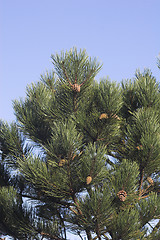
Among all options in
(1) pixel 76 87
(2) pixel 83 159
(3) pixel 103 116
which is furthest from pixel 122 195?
(1) pixel 76 87

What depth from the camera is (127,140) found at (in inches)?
167

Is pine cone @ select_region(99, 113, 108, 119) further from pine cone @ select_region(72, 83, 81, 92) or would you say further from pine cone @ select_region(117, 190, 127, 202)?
pine cone @ select_region(117, 190, 127, 202)

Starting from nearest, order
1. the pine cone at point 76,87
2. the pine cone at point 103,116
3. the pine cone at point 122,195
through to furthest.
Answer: the pine cone at point 122,195 < the pine cone at point 103,116 < the pine cone at point 76,87

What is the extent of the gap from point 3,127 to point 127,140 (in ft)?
5.14

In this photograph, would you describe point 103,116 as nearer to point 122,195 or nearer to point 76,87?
point 76,87

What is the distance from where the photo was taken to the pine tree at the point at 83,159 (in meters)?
3.73

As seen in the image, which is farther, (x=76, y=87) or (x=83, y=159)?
(x=76, y=87)

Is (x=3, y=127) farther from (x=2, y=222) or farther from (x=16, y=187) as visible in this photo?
(x=2, y=222)

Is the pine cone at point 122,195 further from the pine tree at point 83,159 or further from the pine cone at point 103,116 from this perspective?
the pine cone at point 103,116

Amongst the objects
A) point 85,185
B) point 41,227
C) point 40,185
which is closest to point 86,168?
point 85,185

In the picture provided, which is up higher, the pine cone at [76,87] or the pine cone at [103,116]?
the pine cone at [76,87]

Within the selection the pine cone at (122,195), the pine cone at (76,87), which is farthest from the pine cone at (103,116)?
the pine cone at (122,195)

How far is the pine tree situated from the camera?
373 cm

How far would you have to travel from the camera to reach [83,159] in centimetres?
379
